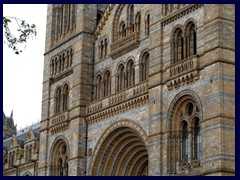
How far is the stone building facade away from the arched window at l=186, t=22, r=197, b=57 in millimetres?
45

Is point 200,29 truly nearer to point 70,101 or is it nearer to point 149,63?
point 149,63

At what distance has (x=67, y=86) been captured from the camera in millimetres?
36469

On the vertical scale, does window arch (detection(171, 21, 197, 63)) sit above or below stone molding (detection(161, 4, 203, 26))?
below

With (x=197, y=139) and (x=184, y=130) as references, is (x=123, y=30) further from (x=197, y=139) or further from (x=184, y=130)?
(x=197, y=139)

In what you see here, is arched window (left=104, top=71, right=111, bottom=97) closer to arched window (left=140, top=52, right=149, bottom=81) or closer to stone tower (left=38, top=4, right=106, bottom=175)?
stone tower (left=38, top=4, right=106, bottom=175)

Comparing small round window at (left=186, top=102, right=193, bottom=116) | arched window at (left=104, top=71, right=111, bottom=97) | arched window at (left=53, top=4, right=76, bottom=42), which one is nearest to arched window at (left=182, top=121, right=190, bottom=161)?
small round window at (left=186, top=102, right=193, bottom=116)

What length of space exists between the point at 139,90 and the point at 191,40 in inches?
163

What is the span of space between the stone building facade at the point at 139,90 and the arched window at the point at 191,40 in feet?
0.15

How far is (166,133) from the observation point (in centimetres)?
2722

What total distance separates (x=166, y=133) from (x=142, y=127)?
2.45 metres

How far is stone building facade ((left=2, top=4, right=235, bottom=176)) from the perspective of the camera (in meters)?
25.0

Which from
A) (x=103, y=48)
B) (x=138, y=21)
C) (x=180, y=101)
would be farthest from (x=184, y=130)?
(x=103, y=48)
